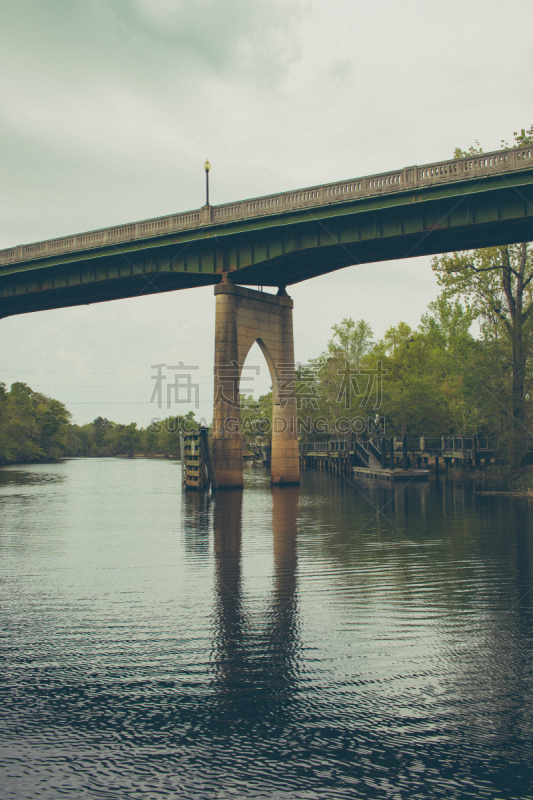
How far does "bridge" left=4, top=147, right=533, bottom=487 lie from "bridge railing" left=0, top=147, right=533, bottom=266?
0.19 ft

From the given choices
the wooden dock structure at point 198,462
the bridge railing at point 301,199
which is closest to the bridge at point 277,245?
the bridge railing at point 301,199

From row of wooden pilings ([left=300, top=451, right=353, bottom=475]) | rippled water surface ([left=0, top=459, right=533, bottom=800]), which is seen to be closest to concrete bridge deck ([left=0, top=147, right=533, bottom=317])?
rippled water surface ([left=0, top=459, right=533, bottom=800])

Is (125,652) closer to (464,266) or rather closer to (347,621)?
(347,621)

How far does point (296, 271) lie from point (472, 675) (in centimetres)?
3479

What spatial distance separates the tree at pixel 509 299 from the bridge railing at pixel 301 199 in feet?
38.4

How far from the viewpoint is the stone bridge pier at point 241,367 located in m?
36.7

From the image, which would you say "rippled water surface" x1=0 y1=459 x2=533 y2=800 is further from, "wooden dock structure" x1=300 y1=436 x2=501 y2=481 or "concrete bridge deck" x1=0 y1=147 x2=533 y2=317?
"wooden dock structure" x1=300 y1=436 x2=501 y2=481

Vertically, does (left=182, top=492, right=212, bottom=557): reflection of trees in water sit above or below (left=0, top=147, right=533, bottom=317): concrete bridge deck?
below

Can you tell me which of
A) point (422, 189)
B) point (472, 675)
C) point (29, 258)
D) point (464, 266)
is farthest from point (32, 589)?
point (29, 258)

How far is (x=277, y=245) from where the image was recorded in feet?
118

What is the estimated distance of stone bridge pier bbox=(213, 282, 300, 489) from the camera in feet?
120

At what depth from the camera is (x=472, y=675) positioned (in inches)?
256

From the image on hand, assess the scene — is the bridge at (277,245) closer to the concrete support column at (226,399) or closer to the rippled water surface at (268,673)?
the concrete support column at (226,399)

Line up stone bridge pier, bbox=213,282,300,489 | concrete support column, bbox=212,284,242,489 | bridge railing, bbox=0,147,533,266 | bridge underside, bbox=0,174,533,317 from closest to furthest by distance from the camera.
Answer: bridge railing, bbox=0,147,533,266 → bridge underside, bbox=0,174,533,317 → concrete support column, bbox=212,284,242,489 → stone bridge pier, bbox=213,282,300,489
